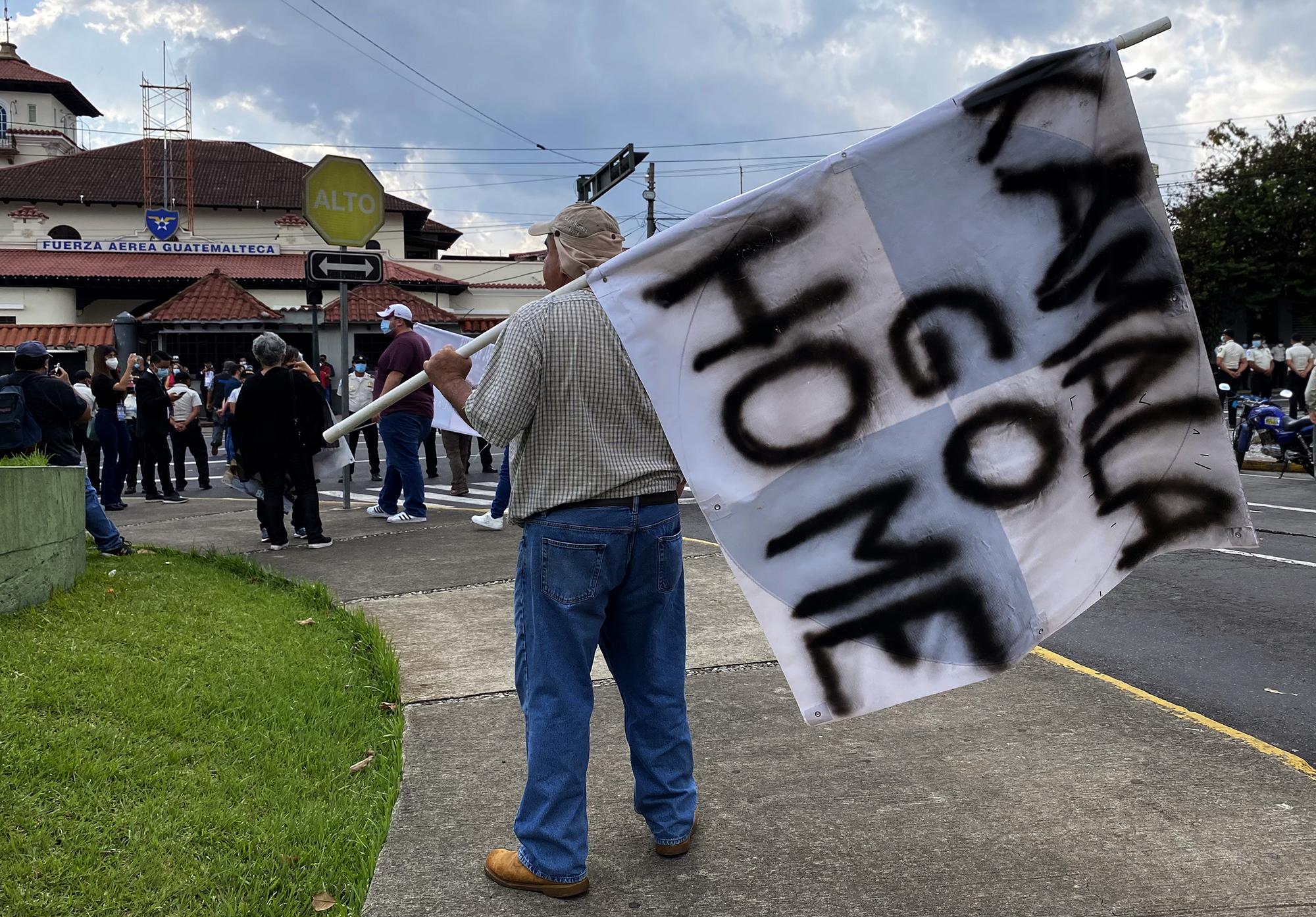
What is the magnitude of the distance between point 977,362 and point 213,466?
18773 millimetres

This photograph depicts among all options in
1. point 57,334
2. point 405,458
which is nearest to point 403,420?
point 405,458

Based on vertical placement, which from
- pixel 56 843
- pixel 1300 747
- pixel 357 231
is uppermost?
pixel 357 231

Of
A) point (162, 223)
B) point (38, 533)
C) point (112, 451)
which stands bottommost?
point (38, 533)

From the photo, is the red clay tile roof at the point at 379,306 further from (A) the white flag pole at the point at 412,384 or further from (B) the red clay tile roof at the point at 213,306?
(A) the white flag pole at the point at 412,384

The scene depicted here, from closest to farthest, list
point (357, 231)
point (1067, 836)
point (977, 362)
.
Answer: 1. point (977, 362)
2. point (1067, 836)
3. point (357, 231)

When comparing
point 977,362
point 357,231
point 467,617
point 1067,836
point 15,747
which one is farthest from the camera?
point 357,231

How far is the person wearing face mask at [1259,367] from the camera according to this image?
23.7m

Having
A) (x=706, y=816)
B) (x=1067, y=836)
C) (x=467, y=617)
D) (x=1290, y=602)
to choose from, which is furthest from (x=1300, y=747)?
(x=467, y=617)

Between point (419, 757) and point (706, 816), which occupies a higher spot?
point (419, 757)

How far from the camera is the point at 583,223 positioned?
3.30 m

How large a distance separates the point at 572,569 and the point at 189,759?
2019 millimetres

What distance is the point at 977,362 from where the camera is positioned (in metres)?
3.20

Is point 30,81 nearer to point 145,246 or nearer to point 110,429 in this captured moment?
point 145,246

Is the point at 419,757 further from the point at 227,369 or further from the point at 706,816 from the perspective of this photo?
the point at 227,369
